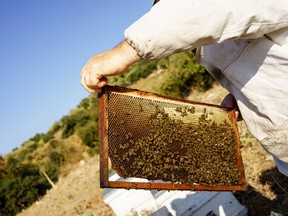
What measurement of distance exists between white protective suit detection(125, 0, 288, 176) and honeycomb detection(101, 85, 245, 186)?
1.37 ft

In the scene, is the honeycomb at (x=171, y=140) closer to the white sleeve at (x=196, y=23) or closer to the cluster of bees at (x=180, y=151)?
the cluster of bees at (x=180, y=151)

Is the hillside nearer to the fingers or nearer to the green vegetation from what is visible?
the green vegetation

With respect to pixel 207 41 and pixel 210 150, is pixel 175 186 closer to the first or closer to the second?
pixel 210 150

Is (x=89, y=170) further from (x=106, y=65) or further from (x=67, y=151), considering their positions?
(x=106, y=65)

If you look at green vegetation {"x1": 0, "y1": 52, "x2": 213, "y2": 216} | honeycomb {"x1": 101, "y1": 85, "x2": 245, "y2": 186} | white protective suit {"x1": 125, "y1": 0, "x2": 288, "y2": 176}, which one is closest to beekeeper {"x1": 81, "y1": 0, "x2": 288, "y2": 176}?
white protective suit {"x1": 125, "y1": 0, "x2": 288, "y2": 176}

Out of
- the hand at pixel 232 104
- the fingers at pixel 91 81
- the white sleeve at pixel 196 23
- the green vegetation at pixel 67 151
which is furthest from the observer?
the green vegetation at pixel 67 151

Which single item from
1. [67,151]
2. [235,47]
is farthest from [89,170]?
[235,47]

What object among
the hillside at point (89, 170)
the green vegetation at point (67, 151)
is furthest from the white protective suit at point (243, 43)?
the green vegetation at point (67, 151)

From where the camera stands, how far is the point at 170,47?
2.13 metres

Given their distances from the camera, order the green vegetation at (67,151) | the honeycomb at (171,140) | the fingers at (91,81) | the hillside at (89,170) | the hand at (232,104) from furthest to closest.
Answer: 1. the green vegetation at (67,151)
2. the hillside at (89,170)
3. the hand at (232,104)
4. the honeycomb at (171,140)
5. the fingers at (91,81)

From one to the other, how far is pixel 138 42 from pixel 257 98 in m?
1.03

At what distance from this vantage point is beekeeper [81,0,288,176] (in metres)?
2.07

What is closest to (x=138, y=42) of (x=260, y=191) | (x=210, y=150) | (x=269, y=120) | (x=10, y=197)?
(x=269, y=120)

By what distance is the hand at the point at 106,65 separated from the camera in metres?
2.23
